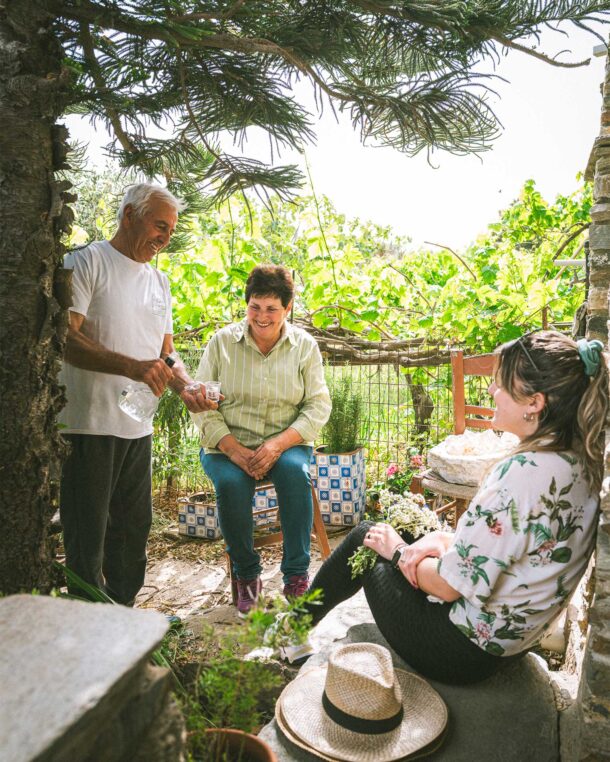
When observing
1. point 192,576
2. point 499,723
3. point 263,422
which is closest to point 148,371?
point 263,422

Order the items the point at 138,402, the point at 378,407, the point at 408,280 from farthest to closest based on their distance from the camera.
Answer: the point at 408,280 → the point at 378,407 → the point at 138,402

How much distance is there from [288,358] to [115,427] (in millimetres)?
911

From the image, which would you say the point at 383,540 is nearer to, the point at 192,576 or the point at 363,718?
the point at 363,718

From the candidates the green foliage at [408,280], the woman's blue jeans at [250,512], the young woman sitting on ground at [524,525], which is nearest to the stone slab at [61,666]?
the young woman sitting on ground at [524,525]

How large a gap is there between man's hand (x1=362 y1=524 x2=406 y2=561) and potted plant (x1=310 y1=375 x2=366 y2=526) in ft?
6.38

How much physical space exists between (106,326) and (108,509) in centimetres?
66

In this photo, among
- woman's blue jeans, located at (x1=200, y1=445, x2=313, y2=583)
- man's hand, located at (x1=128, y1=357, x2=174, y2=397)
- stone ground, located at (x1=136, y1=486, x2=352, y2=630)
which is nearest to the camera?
man's hand, located at (x1=128, y1=357, x2=174, y2=397)

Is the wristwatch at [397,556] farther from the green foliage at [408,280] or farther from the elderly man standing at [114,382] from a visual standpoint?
the green foliage at [408,280]

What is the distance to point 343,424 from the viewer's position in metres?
3.75

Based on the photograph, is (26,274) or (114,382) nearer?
(26,274)

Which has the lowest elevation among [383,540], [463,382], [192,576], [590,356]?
[192,576]

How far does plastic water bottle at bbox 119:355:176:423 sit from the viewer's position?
6.97ft

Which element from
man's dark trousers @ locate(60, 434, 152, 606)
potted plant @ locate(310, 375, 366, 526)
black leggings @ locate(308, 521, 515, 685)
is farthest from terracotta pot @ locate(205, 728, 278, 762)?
potted plant @ locate(310, 375, 366, 526)

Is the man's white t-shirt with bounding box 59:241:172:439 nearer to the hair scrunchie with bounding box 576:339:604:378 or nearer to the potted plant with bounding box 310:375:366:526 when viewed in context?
the hair scrunchie with bounding box 576:339:604:378
